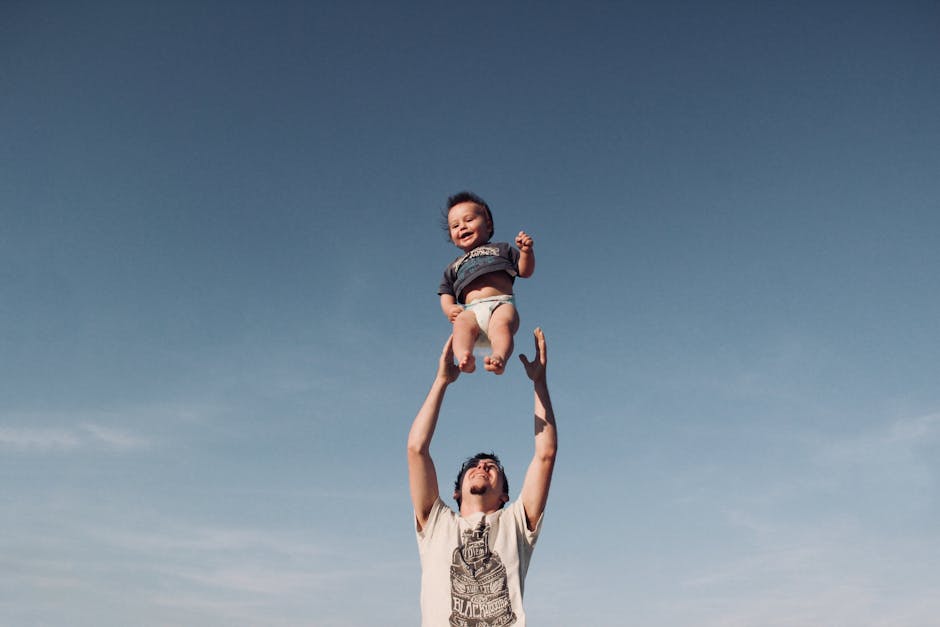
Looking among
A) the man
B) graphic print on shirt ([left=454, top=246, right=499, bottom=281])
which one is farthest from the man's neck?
graphic print on shirt ([left=454, top=246, right=499, bottom=281])

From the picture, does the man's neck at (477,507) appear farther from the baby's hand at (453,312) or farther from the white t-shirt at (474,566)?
the baby's hand at (453,312)

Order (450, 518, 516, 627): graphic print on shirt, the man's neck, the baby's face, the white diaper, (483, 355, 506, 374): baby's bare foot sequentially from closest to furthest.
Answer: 1. (450, 518, 516, 627): graphic print on shirt
2. (483, 355, 506, 374): baby's bare foot
3. the man's neck
4. the white diaper
5. the baby's face

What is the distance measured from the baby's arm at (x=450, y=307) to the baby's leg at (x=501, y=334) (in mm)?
448

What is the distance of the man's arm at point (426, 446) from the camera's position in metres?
7.16

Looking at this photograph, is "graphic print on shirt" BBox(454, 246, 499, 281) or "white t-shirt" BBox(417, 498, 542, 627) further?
"graphic print on shirt" BBox(454, 246, 499, 281)

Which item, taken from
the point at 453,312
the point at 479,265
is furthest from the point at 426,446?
the point at 479,265

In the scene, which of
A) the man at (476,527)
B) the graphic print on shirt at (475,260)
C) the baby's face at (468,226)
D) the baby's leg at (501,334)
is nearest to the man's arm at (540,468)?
the man at (476,527)

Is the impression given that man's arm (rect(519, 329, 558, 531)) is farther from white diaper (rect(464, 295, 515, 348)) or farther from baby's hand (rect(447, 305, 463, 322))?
baby's hand (rect(447, 305, 463, 322))

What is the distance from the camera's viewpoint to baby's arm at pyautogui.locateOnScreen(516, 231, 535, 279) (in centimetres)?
782

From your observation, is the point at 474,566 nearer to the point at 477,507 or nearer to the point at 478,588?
the point at 478,588

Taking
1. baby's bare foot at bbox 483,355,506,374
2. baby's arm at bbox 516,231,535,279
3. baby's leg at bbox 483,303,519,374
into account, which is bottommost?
baby's bare foot at bbox 483,355,506,374

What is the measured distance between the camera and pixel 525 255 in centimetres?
787

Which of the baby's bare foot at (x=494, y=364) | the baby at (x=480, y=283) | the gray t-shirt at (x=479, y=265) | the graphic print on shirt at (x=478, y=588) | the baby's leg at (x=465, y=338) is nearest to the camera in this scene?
the graphic print on shirt at (x=478, y=588)

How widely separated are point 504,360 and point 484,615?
216cm
